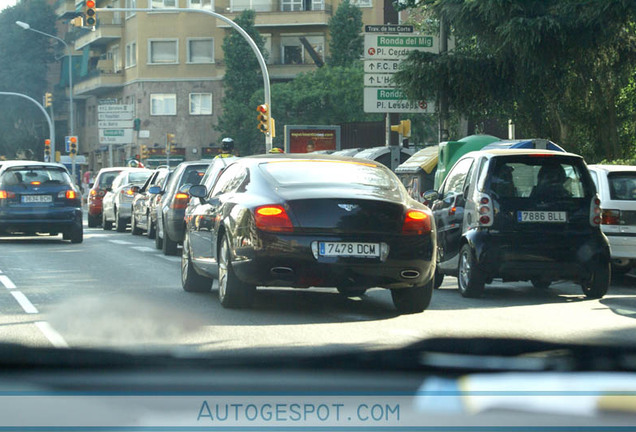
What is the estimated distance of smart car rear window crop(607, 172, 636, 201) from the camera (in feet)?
46.3

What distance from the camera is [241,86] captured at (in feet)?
217

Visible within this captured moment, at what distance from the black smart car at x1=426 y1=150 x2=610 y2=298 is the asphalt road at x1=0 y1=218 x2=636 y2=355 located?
0.28 meters

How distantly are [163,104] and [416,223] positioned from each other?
205 feet

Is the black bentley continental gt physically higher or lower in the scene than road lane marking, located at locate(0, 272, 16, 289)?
higher

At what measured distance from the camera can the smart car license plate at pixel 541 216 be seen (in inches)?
456

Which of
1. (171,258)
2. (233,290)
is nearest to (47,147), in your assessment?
(171,258)

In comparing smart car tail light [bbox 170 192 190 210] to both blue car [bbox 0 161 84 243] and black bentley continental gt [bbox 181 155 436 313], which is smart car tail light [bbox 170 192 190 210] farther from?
black bentley continental gt [bbox 181 155 436 313]

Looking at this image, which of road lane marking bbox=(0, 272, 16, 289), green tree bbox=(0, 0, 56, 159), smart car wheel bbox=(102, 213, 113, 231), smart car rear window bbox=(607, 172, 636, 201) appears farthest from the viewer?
green tree bbox=(0, 0, 56, 159)

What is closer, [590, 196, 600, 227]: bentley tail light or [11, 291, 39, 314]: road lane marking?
[11, 291, 39, 314]: road lane marking

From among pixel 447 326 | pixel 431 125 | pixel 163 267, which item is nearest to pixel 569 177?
pixel 447 326

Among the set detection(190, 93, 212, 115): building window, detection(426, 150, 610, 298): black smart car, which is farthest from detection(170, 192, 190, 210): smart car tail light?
detection(190, 93, 212, 115): building window

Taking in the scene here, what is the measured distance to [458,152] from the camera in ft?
71.8

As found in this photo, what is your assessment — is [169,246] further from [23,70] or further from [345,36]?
[23,70]

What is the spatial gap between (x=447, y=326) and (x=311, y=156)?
7.61 ft
